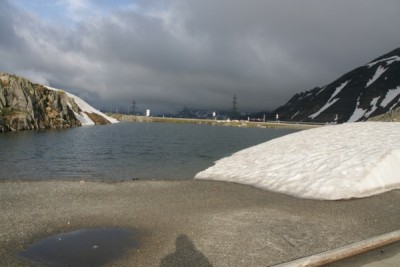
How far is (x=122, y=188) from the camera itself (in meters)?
21.2

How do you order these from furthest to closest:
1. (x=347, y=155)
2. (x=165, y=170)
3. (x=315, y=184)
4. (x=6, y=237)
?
(x=165, y=170)
(x=347, y=155)
(x=315, y=184)
(x=6, y=237)

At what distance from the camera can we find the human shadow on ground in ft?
33.2

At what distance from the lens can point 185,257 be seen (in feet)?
34.8

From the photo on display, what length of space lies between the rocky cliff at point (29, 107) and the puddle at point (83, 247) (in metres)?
77.0

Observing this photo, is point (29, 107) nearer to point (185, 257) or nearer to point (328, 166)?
point (328, 166)

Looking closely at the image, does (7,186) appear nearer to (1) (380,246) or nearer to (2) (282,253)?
(2) (282,253)

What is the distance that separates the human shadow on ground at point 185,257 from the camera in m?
10.1

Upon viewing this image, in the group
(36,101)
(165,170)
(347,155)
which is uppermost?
(36,101)

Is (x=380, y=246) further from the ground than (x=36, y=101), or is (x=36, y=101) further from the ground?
(x=36, y=101)

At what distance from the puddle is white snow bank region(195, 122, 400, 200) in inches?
419

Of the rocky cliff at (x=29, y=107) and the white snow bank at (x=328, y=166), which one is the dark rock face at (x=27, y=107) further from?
the white snow bank at (x=328, y=166)

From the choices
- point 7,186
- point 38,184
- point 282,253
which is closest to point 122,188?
point 38,184

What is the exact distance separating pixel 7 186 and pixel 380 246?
67.5ft

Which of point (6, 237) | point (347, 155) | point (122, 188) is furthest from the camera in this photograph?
point (347, 155)
